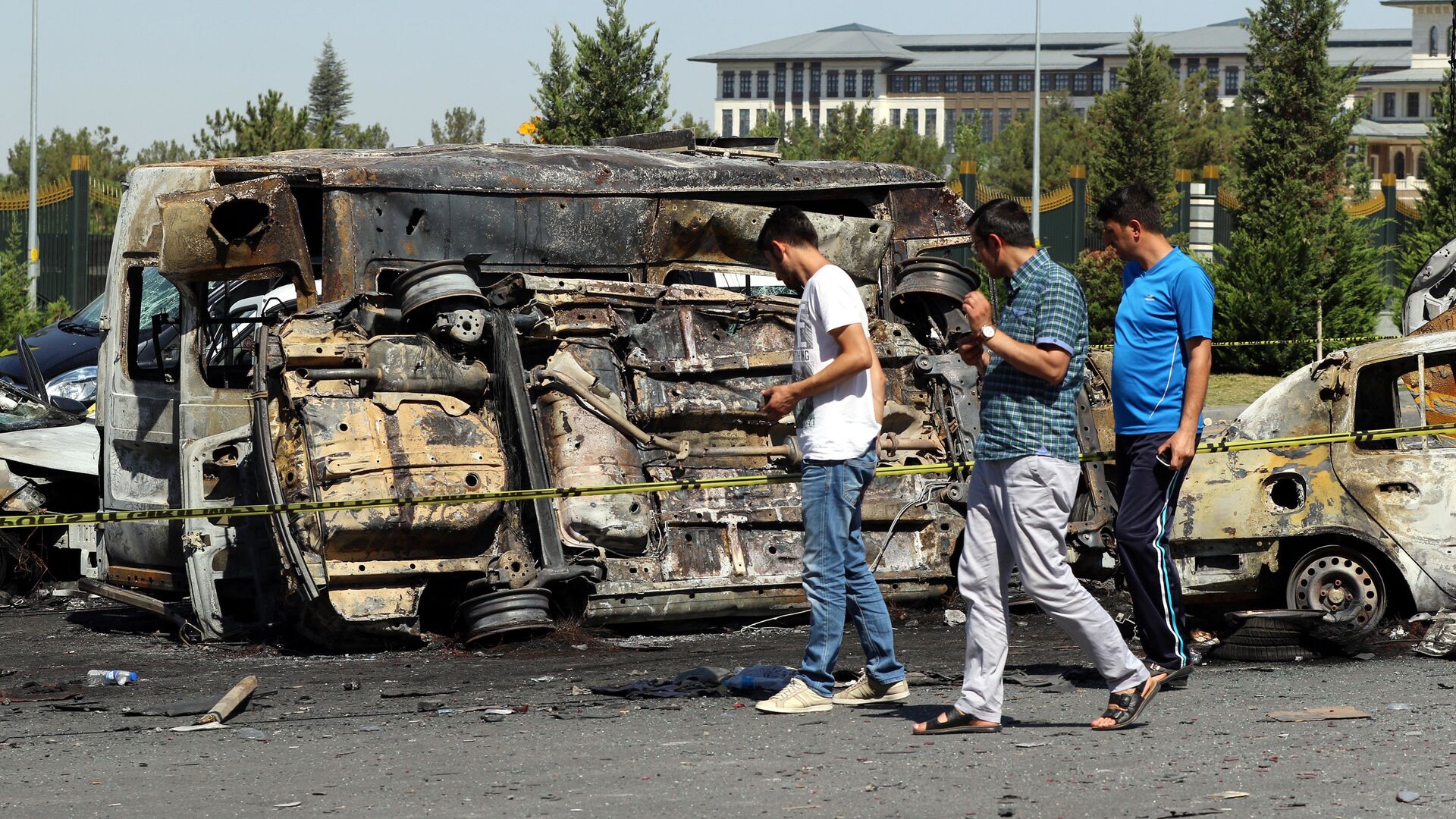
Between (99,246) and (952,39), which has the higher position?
(952,39)

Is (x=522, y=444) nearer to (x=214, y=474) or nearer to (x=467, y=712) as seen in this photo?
(x=214, y=474)

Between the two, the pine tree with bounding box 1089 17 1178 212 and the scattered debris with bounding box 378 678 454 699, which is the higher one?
the pine tree with bounding box 1089 17 1178 212

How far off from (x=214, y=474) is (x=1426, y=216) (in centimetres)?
2168

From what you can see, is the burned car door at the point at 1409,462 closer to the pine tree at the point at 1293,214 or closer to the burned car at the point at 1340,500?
the burned car at the point at 1340,500

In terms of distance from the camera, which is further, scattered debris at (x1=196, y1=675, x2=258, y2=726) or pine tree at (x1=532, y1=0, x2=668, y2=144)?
pine tree at (x1=532, y1=0, x2=668, y2=144)

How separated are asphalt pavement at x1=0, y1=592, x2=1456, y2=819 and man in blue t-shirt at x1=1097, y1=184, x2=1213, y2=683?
0.38m

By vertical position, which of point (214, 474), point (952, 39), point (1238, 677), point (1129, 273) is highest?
point (952, 39)

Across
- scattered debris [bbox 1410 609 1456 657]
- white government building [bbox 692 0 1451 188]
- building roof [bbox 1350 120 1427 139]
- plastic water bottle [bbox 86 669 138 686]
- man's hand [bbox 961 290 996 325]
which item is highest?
white government building [bbox 692 0 1451 188]

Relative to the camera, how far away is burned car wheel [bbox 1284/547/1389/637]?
790cm

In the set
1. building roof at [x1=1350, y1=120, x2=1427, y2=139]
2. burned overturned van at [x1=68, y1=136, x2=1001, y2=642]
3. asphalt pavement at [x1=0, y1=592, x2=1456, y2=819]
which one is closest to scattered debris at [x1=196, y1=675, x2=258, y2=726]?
asphalt pavement at [x1=0, y1=592, x2=1456, y2=819]

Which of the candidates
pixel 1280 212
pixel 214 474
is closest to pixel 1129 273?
pixel 214 474

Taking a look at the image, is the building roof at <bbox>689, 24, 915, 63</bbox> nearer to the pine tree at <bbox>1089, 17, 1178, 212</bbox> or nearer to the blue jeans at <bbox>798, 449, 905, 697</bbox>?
the pine tree at <bbox>1089, 17, 1178, 212</bbox>

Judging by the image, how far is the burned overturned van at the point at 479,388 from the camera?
8273 millimetres

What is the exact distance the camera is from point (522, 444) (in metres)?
8.62
